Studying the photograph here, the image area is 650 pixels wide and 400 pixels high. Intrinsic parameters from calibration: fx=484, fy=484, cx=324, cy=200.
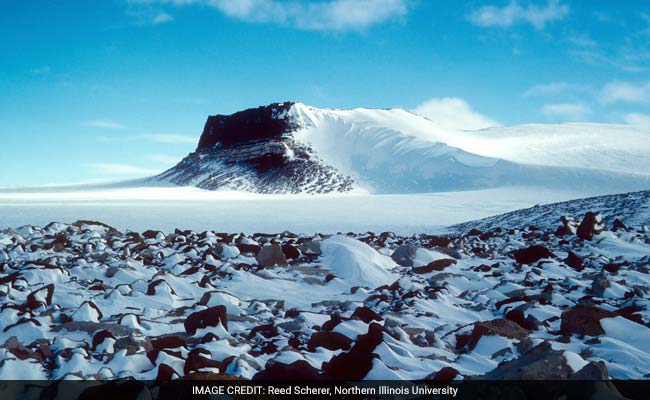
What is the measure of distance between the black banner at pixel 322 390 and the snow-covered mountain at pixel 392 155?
4033 centimetres

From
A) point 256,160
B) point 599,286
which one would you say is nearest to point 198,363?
point 599,286

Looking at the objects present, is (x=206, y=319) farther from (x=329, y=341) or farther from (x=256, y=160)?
(x=256, y=160)

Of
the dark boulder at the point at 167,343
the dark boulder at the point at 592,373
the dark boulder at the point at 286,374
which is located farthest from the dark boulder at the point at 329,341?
the dark boulder at the point at 592,373

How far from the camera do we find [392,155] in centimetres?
6488

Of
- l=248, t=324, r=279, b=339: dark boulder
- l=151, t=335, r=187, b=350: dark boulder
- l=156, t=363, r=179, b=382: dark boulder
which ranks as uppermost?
l=156, t=363, r=179, b=382: dark boulder

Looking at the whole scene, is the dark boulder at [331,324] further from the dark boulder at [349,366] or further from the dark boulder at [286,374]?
the dark boulder at [286,374]

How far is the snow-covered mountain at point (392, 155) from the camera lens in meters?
46.8

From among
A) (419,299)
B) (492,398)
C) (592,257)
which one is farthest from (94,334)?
(592,257)

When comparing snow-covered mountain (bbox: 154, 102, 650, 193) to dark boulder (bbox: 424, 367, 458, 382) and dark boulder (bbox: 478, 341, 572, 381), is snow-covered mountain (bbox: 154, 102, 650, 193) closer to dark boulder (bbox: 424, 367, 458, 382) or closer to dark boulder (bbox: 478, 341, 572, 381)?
dark boulder (bbox: 478, 341, 572, 381)

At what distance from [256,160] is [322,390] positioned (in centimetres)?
6161

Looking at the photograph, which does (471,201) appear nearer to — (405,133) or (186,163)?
(405,133)

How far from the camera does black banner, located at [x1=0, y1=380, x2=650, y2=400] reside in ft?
9.39

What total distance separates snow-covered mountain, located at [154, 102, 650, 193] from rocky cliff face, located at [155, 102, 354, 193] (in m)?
0.16

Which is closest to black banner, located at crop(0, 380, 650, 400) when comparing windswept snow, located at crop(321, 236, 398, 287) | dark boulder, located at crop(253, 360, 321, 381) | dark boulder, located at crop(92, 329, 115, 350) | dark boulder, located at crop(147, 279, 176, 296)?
dark boulder, located at crop(253, 360, 321, 381)
